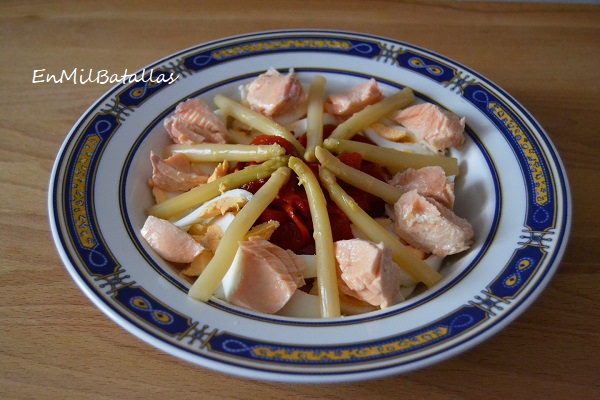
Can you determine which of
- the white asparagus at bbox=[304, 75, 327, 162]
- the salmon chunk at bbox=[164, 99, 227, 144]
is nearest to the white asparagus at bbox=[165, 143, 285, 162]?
the salmon chunk at bbox=[164, 99, 227, 144]

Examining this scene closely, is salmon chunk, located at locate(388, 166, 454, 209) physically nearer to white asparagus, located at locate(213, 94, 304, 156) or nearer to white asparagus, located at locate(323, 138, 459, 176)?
white asparagus, located at locate(323, 138, 459, 176)

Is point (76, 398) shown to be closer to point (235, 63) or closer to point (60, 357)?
point (60, 357)

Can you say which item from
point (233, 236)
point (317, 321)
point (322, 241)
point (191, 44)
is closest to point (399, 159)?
→ point (322, 241)

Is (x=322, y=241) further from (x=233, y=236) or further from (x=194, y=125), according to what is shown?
(x=194, y=125)

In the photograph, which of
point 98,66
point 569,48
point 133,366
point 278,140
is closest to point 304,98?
point 278,140

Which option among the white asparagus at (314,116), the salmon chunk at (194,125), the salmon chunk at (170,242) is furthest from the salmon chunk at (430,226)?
the salmon chunk at (194,125)
